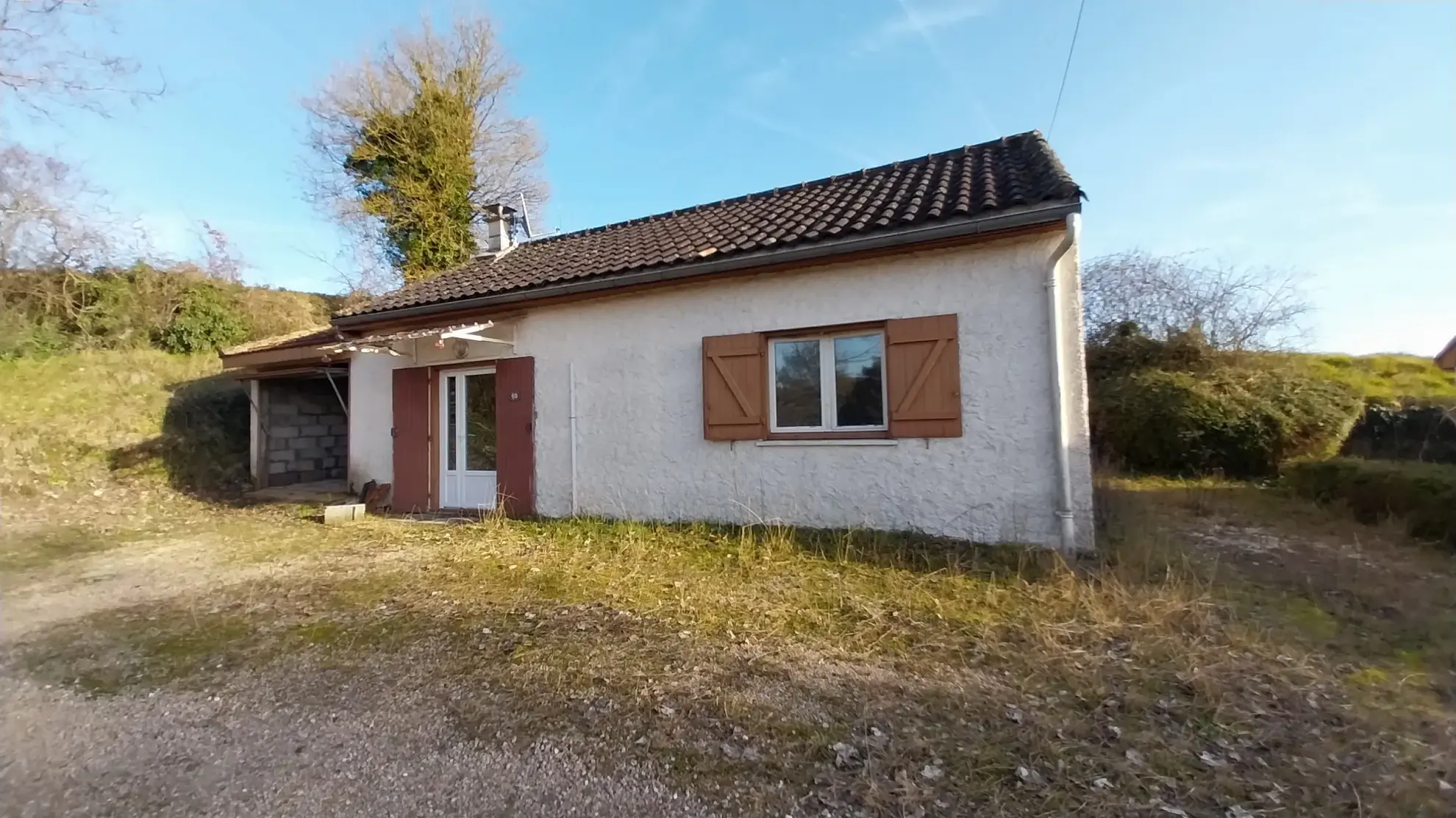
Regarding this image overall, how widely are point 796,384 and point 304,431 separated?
10.6 metres

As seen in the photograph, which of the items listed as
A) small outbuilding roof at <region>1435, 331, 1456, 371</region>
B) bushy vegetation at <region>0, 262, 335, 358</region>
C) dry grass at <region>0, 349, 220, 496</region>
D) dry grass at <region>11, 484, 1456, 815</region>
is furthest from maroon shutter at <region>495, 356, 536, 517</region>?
small outbuilding roof at <region>1435, 331, 1456, 371</region>

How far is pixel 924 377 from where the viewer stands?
5863 millimetres

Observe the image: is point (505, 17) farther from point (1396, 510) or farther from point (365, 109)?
point (1396, 510)

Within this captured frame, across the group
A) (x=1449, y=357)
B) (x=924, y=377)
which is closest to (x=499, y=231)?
(x=924, y=377)

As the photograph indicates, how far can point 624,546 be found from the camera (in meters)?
6.29

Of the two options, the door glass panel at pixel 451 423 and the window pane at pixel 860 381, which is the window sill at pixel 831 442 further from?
the door glass panel at pixel 451 423

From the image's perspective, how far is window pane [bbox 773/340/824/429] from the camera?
6539 millimetres

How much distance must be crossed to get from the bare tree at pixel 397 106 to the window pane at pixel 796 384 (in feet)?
42.6

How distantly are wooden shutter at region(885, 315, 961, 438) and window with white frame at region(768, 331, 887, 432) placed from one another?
20cm

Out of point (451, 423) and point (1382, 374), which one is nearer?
point (451, 423)

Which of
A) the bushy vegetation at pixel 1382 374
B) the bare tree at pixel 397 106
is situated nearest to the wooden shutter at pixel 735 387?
the bushy vegetation at pixel 1382 374

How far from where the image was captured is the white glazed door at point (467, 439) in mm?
8547

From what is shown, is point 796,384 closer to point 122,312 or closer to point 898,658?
point 898,658

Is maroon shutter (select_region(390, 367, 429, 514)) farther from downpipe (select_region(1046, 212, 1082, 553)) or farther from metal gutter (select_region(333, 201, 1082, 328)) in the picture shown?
downpipe (select_region(1046, 212, 1082, 553))
